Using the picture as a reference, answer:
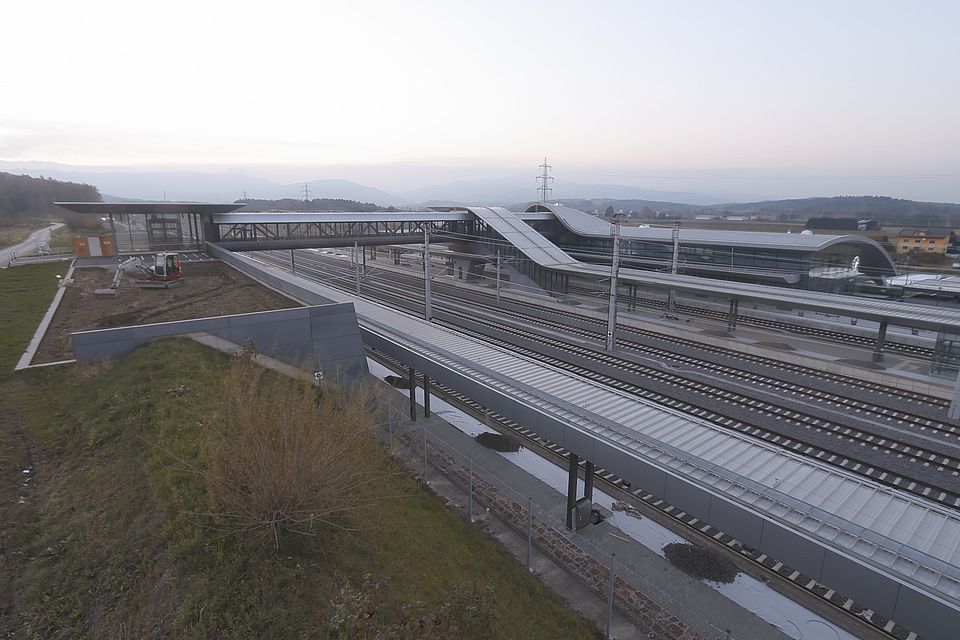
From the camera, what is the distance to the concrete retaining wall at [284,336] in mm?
15453

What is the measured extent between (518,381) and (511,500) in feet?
11.3

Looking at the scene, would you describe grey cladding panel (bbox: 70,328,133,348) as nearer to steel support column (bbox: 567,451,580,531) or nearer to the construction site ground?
the construction site ground

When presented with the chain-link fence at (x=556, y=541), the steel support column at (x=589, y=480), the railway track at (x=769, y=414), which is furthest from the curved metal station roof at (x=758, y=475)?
the railway track at (x=769, y=414)

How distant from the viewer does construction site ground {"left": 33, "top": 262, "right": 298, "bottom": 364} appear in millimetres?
18172

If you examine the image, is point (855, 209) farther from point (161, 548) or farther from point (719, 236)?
point (161, 548)

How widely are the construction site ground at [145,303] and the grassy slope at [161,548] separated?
509 centimetres

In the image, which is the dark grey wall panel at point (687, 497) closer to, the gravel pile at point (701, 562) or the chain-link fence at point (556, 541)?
the chain-link fence at point (556, 541)

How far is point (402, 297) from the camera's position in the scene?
41312mm

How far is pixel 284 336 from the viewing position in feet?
56.9

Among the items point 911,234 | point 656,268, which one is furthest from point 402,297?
point 911,234

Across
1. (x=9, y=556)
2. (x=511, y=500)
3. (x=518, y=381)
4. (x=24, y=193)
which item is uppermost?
(x=24, y=193)

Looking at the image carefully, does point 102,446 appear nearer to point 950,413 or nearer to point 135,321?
point 135,321

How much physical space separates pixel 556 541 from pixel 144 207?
103 feet

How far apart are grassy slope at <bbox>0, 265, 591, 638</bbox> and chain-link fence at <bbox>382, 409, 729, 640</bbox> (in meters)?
1.10
